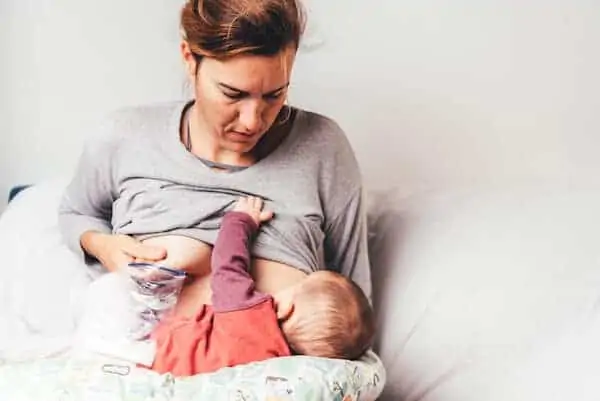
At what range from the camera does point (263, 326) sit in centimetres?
124

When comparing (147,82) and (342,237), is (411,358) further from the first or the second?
(147,82)

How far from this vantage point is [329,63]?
2016 mm

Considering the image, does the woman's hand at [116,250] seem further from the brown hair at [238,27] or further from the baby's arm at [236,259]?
the brown hair at [238,27]

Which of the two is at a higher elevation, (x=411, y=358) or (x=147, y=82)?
(x=147, y=82)

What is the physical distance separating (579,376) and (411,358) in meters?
0.26

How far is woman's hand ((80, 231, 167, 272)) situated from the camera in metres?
1.37

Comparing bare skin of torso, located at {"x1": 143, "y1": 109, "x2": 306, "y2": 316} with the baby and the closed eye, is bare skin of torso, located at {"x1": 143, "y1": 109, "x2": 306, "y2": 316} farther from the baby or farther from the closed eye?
the closed eye

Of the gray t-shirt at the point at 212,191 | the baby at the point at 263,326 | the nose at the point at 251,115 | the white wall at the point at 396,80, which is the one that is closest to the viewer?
the baby at the point at 263,326

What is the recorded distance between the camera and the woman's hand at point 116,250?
4.49 ft

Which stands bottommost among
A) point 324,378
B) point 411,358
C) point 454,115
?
point 411,358

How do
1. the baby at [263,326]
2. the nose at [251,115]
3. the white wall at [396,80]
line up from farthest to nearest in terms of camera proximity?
the white wall at [396,80], the nose at [251,115], the baby at [263,326]

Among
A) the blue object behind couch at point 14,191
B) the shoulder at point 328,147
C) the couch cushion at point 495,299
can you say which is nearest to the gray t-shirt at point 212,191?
the shoulder at point 328,147

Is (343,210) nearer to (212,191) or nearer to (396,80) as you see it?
(212,191)

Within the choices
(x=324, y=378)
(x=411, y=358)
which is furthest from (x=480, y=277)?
(x=324, y=378)
